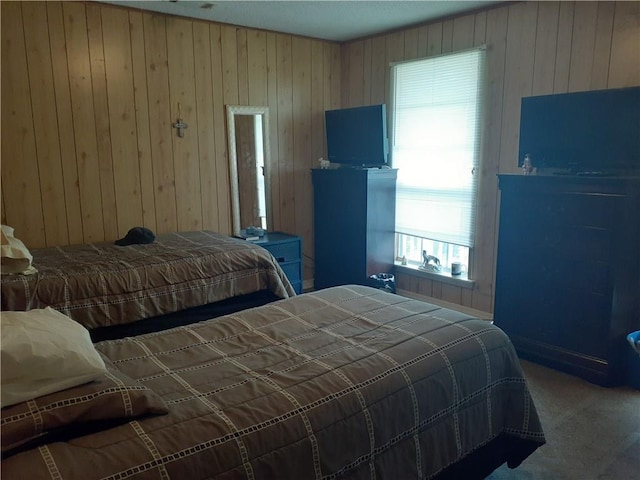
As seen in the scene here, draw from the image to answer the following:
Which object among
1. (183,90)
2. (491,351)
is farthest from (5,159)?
(491,351)

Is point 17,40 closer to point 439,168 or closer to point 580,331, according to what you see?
point 439,168

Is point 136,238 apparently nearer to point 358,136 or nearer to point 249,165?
point 249,165

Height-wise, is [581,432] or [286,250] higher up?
[286,250]

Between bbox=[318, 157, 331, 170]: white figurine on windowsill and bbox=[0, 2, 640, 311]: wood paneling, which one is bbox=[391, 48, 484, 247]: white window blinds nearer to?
bbox=[0, 2, 640, 311]: wood paneling

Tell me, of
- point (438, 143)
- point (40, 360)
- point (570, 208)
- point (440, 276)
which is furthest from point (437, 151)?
point (40, 360)

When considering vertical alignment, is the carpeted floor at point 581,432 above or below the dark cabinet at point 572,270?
below

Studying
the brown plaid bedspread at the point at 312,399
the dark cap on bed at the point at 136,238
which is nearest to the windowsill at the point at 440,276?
the brown plaid bedspread at the point at 312,399

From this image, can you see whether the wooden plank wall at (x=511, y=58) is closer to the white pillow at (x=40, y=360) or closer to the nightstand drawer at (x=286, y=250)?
the nightstand drawer at (x=286, y=250)

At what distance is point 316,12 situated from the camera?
3.89 metres

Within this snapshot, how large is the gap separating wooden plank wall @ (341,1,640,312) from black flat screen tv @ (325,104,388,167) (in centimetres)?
38

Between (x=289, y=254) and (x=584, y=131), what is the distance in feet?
7.94

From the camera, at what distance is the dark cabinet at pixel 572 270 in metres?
2.84

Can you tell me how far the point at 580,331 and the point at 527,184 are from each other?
3.17ft

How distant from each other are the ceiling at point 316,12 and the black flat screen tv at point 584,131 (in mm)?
1023
